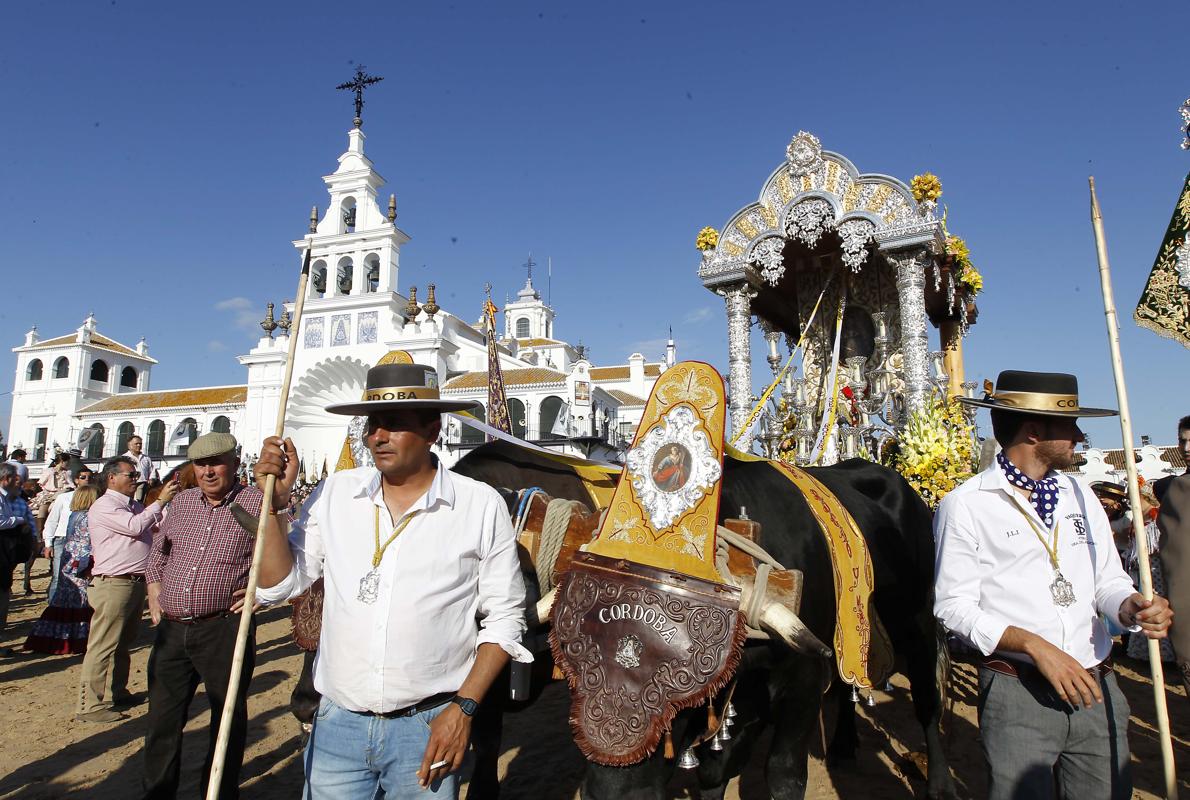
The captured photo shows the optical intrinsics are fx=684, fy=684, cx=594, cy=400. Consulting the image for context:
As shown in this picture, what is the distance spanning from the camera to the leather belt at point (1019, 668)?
2.32m

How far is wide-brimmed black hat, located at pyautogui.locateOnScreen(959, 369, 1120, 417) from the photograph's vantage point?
241 cm

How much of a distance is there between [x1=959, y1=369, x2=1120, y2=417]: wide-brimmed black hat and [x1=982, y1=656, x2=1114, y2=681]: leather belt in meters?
0.87

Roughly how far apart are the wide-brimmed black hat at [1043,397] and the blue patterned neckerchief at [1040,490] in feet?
0.78

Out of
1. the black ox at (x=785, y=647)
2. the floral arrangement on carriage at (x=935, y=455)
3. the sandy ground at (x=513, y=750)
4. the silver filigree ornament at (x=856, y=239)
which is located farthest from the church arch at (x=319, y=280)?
the black ox at (x=785, y=647)

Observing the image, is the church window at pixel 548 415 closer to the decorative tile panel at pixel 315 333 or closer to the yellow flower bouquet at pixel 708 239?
the decorative tile panel at pixel 315 333

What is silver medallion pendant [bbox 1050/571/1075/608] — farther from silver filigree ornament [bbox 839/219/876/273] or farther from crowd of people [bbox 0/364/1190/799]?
silver filigree ornament [bbox 839/219/876/273]

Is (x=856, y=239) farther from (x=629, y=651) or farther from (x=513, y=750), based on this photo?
(x=629, y=651)

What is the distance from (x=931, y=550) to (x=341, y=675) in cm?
452

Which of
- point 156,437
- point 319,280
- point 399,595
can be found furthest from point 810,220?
point 156,437

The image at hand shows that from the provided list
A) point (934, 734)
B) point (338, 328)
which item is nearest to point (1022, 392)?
point (934, 734)

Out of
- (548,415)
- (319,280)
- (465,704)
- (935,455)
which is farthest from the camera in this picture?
(319,280)

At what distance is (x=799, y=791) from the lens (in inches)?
119

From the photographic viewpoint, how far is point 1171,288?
15.4 feet

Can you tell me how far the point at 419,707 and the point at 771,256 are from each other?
9.06 meters
